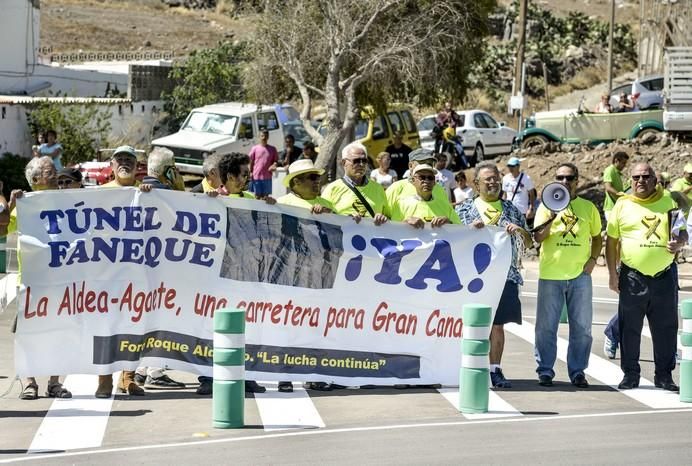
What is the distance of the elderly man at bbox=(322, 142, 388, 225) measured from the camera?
40.2 feet

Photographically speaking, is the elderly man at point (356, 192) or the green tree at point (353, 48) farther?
the green tree at point (353, 48)

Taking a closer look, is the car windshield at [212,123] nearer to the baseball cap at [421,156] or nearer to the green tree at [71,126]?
the green tree at [71,126]

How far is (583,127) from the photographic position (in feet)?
132

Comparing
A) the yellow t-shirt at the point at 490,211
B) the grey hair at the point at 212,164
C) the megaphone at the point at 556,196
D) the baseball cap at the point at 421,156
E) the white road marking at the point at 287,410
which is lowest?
the white road marking at the point at 287,410

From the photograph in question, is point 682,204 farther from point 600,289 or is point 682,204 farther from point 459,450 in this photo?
point 459,450

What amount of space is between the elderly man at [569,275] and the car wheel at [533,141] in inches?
1071

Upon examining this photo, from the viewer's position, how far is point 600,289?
22078 mm

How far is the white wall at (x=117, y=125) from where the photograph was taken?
36.7 metres

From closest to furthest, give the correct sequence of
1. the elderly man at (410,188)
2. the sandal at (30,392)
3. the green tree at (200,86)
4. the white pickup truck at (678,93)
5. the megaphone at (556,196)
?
the sandal at (30,392)
the megaphone at (556,196)
the elderly man at (410,188)
the white pickup truck at (678,93)
the green tree at (200,86)

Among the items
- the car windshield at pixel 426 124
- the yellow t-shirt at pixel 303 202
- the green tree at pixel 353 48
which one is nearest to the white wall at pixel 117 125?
the green tree at pixel 353 48

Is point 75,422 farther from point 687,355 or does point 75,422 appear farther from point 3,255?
point 3,255

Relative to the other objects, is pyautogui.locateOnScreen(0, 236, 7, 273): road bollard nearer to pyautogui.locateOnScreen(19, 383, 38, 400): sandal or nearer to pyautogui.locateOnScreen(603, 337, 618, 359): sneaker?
pyautogui.locateOnScreen(19, 383, 38, 400): sandal

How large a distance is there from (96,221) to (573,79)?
5677cm

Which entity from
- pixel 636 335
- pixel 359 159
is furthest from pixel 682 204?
pixel 359 159
